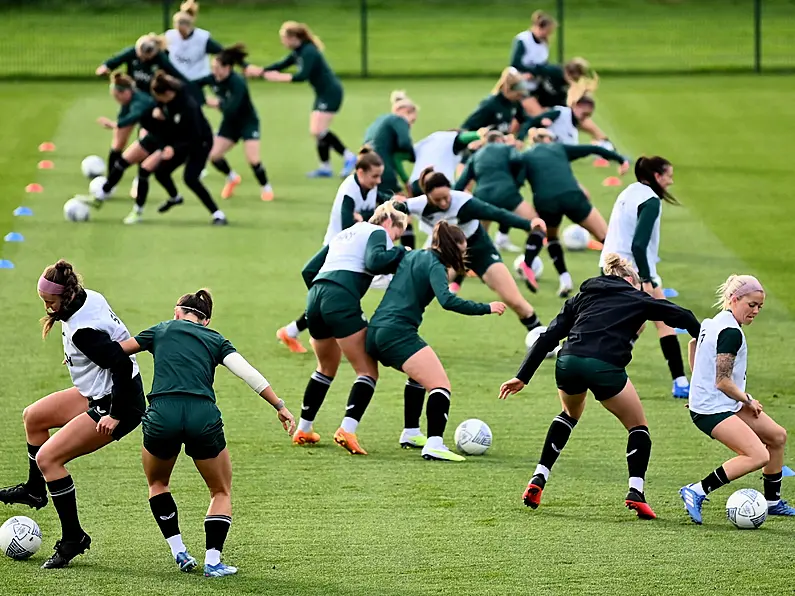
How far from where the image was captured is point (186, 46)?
66.8 feet

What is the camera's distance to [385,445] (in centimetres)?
1026

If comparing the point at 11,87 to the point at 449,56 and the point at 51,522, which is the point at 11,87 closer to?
the point at 449,56

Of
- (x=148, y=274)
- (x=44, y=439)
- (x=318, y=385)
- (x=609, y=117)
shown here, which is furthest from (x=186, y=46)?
(x=44, y=439)

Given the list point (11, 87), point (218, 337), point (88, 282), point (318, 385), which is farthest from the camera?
point (11, 87)

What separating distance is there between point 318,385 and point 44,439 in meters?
2.37

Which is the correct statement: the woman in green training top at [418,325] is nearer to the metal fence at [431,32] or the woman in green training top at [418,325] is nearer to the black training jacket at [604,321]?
the black training jacket at [604,321]

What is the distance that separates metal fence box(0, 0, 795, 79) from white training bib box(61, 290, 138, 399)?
75.4 ft

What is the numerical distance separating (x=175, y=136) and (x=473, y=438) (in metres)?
8.19

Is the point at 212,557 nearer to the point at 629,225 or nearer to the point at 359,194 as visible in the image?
the point at 359,194

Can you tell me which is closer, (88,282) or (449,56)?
(88,282)

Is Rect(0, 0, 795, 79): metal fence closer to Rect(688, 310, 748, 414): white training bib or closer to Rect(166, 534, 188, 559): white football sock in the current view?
Rect(688, 310, 748, 414): white training bib

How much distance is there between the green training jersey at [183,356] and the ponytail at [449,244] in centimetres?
239

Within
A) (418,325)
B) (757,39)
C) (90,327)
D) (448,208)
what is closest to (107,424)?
(90,327)

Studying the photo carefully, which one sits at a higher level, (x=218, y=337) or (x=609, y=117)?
(x=218, y=337)
